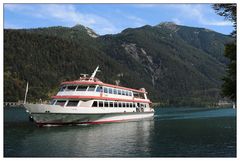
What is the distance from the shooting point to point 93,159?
75.0 feet

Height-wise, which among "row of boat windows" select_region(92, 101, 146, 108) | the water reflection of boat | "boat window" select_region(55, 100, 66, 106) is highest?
"boat window" select_region(55, 100, 66, 106)

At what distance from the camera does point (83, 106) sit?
48.2 m

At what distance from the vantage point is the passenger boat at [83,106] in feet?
147

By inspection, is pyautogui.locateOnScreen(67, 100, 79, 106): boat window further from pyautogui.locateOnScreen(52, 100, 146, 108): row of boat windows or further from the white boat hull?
the white boat hull

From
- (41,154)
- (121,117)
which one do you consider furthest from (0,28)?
(121,117)

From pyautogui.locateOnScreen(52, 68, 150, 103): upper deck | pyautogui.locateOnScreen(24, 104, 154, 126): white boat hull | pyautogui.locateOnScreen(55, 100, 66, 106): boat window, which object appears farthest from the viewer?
pyautogui.locateOnScreen(52, 68, 150, 103): upper deck

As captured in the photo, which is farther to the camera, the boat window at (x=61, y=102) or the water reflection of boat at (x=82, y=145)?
the boat window at (x=61, y=102)

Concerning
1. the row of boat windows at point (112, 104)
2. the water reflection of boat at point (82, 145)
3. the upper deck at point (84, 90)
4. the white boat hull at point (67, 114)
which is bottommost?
the water reflection of boat at point (82, 145)

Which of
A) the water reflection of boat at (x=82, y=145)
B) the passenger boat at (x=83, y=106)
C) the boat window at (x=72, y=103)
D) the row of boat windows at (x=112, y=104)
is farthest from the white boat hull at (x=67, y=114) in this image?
the water reflection of boat at (x=82, y=145)

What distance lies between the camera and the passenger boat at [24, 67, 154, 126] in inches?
1759

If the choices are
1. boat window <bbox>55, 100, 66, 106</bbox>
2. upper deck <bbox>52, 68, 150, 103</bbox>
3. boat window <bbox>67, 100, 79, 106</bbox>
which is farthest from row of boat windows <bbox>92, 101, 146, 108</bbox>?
boat window <bbox>55, 100, 66, 106</bbox>

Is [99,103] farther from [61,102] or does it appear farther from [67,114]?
[67,114]

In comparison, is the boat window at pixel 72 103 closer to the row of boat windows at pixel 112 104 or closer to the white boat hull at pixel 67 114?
→ the white boat hull at pixel 67 114

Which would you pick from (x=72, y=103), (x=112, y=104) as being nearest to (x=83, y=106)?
(x=72, y=103)
